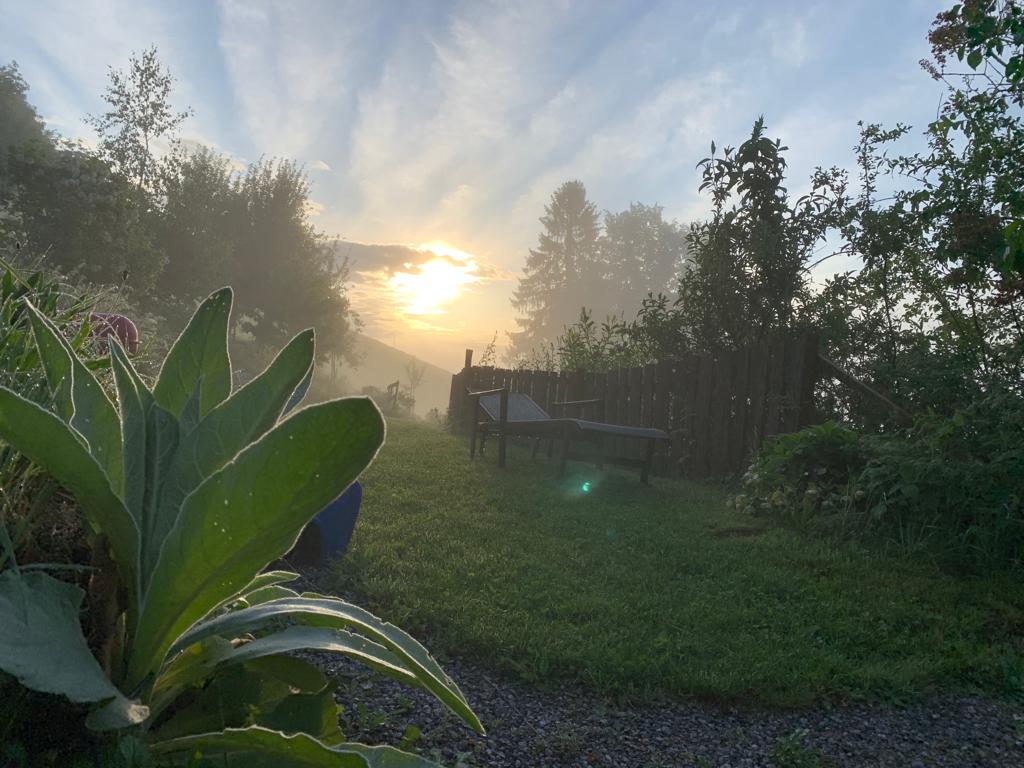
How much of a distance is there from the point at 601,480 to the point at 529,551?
3.10 m

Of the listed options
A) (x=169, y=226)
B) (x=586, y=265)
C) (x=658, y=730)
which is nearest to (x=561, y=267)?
(x=586, y=265)

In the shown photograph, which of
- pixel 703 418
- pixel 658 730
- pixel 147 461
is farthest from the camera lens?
pixel 703 418

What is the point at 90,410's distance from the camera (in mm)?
1012

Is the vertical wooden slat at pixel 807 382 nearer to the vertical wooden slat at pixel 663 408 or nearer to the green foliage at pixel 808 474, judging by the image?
the green foliage at pixel 808 474

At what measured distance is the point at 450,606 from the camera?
2740 mm

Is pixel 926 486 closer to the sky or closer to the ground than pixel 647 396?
closer to the ground

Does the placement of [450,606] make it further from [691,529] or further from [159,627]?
[691,529]

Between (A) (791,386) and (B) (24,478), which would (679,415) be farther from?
(B) (24,478)

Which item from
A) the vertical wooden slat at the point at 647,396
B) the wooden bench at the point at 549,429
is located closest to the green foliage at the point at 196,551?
the wooden bench at the point at 549,429

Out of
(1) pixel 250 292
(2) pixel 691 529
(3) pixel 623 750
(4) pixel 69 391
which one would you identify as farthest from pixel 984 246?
(1) pixel 250 292

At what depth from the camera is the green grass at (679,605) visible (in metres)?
2.35

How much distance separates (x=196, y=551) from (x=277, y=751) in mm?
279

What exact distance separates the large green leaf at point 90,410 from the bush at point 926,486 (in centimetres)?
394

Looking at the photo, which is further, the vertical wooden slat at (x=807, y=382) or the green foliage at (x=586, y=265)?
the green foliage at (x=586, y=265)
